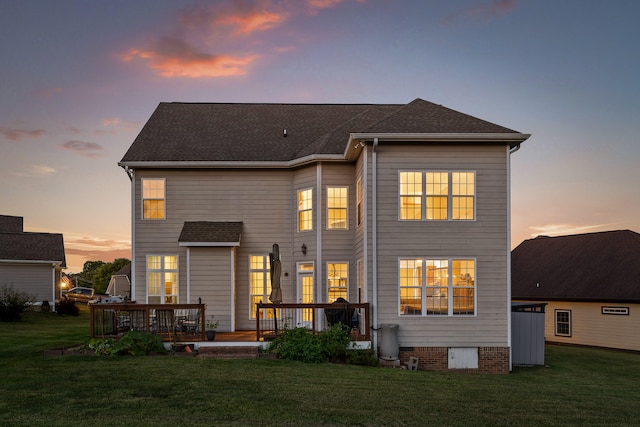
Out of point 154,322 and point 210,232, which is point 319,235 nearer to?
point 210,232

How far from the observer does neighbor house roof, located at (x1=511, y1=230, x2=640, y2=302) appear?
27.1 meters

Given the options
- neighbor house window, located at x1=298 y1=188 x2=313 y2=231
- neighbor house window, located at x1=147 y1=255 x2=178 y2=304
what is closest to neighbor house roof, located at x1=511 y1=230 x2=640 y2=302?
neighbor house window, located at x1=298 y1=188 x2=313 y2=231

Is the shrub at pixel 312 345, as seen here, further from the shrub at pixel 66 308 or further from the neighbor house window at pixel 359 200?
the shrub at pixel 66 308

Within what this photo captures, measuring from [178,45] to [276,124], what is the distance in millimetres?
4608

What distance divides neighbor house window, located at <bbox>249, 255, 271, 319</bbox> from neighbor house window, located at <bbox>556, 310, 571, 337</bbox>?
17.5m

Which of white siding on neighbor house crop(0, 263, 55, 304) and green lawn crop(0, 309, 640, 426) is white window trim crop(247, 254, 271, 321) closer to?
green lawn crop(0, 309, 640, 426)

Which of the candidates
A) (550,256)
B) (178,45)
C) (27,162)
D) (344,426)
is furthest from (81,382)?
(550,256)

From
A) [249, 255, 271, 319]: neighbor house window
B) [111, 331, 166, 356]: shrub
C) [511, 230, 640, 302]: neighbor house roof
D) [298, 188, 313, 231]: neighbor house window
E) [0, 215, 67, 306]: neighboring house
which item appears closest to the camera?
[111, 331, 166, 356]: shrub

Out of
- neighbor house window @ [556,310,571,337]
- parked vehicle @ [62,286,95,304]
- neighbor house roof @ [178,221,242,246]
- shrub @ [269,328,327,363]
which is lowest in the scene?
parked vehicle @ [62,286,95,304]

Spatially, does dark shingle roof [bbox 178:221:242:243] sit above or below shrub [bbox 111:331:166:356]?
above

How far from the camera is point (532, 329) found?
56.4ft

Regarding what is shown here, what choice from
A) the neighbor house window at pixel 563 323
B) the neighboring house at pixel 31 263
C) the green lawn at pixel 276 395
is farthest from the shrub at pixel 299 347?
the neighboring house at pixel 31 263

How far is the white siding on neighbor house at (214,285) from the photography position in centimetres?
1773

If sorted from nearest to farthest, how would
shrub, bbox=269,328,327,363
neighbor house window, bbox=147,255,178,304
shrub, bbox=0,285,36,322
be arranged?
1. shrub, bbox=269,328,327,363
2. neighbor house window, bbox=147,255,178,304
3. shrub, bbox=0,285,36,322
